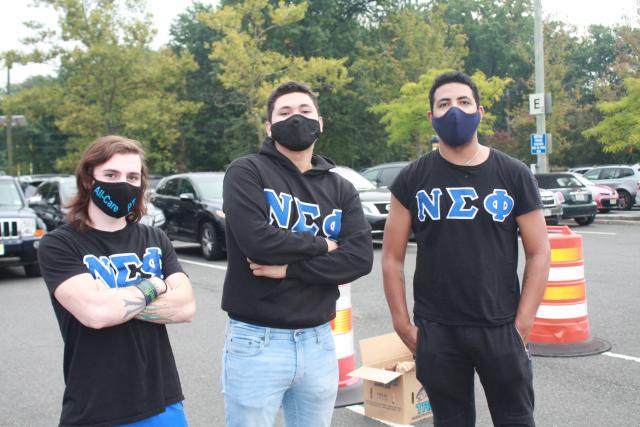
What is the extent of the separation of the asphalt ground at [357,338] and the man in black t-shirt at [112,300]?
214 centimetres

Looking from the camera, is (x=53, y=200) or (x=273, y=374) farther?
(x=53, y=200)

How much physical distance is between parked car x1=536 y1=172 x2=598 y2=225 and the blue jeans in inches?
637

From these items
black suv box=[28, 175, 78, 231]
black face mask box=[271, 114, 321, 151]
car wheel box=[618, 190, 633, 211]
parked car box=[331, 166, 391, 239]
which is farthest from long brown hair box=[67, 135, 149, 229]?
car wheel box=[618, 190, 633, 211]

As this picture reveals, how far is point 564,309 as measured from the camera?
6.19 metres

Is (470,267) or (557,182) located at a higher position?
(470,267)

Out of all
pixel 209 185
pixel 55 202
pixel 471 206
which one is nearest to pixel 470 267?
pixel 471 206

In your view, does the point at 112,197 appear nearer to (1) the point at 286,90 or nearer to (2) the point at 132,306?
A: (2) the point at 132,306

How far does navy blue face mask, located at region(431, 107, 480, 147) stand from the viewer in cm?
298

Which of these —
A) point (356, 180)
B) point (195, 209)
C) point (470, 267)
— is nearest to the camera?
point (470, 267)

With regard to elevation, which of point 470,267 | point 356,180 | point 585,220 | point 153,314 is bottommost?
point 585,220

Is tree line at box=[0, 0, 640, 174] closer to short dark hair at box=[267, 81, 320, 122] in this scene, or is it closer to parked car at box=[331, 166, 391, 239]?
parked car at box=[331, 166, 391, 239]

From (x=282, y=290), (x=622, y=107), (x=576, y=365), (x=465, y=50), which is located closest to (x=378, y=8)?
(x=465, y=50)

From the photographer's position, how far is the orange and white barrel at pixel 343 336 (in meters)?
5.06

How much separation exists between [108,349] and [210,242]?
418 inches
